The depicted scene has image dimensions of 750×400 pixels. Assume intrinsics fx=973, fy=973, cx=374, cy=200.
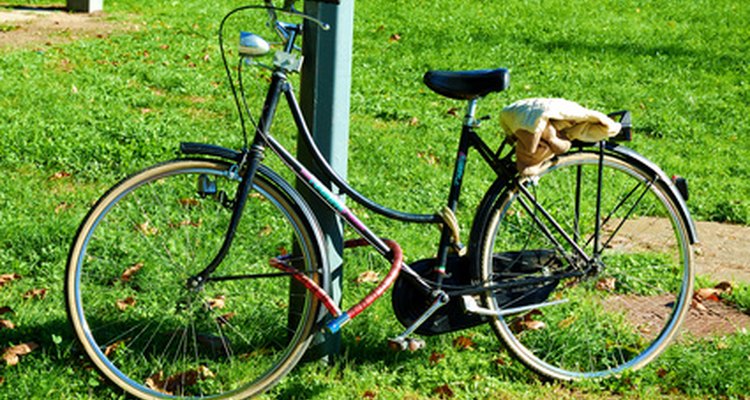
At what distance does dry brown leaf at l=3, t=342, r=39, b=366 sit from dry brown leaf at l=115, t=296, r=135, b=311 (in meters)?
0.43

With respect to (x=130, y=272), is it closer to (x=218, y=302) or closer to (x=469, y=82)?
(x=218, y=302)

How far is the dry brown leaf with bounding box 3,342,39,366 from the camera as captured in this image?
12.1 feet

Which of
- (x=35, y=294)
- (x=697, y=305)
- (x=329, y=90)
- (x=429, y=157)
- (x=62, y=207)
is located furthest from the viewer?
(x=429, y=157)

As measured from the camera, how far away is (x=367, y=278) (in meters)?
4.69

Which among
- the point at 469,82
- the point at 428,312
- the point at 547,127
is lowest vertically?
the point at 428,312

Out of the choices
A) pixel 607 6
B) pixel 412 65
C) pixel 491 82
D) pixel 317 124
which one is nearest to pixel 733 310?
pixel 491 82

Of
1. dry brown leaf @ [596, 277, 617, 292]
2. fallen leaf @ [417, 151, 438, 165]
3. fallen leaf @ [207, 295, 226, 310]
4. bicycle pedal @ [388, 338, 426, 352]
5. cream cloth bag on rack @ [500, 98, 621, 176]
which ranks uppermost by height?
cream cloth bag on rack @ [500, 98, 621, 176]

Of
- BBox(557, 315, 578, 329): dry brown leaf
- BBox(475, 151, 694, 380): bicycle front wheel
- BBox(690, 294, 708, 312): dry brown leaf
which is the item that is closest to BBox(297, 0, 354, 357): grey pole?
BBox(475, 151, 694, 380): bicycle front wheel

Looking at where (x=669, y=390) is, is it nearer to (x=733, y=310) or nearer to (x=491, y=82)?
(x=733, y=310)

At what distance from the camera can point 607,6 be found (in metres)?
13.1

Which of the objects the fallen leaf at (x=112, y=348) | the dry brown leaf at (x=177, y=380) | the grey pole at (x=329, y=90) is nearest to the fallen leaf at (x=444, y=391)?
the grey pole at (x=329, y=90)

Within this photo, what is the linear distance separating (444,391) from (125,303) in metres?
1.44

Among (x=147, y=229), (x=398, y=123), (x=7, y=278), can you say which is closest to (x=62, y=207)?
(x=7, y=278)

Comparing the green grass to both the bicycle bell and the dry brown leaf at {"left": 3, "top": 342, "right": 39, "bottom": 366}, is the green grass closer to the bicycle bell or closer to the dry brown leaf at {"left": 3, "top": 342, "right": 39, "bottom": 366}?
the dry brown leaf at {"left": 3, "top": 342, "right": 39, "bottom": 366}
